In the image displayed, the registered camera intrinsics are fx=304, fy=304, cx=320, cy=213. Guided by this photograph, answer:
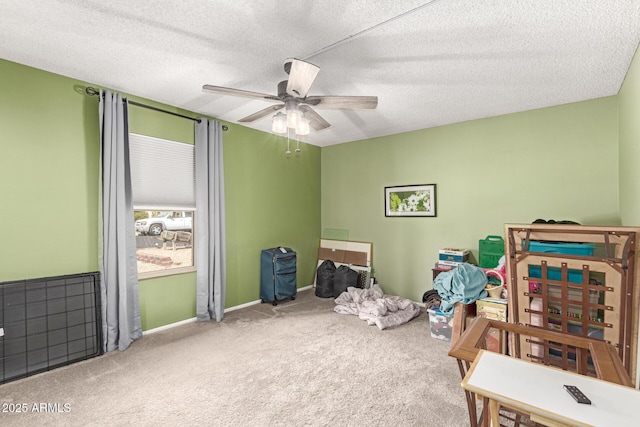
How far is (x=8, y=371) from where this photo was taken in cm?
237

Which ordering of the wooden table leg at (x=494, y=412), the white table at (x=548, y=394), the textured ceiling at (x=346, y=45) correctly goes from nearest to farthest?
the white table at (x=548, y=394)
the wooden table leg at (x=494, y=412)
the textured ceiling at (x=346, y=45)

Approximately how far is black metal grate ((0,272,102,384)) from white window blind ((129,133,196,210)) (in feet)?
3.02

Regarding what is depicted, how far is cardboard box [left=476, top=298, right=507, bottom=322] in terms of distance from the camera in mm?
2824

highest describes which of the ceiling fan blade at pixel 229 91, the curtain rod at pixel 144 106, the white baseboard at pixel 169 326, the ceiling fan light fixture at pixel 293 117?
the curtain rod at pixel 144 106

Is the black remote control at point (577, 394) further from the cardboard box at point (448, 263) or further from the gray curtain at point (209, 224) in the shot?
the gray curtain at point (209, 224)

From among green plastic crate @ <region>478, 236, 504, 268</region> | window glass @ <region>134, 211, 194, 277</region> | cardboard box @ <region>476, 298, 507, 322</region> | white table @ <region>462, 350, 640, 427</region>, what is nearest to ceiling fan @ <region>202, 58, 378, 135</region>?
white table @ <region>462, 350, 640, 427</region>

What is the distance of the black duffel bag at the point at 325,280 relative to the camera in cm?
469

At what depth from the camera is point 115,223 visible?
290 cm

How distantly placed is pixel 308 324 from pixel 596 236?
9.11 ft

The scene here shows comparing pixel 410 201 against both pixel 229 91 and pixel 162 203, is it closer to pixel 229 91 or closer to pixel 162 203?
pixel 229 91

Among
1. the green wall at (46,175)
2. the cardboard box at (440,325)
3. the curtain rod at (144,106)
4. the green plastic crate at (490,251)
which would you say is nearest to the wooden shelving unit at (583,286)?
the cardboard box at (440,325)

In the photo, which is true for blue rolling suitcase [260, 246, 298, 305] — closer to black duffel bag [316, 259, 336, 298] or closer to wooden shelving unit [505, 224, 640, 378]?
black duffel bag [316, 259, 336, 298]

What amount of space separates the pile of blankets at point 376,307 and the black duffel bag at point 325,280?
0.31 m

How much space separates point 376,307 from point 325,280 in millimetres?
1178
